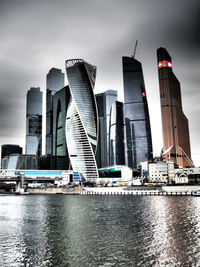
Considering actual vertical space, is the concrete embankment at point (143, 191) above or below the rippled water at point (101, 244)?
below

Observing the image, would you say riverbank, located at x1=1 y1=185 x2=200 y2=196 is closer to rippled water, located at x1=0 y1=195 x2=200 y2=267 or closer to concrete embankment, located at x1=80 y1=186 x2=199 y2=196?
concrete embankment, located at x1=80 y1=186 x2=199 y2=196

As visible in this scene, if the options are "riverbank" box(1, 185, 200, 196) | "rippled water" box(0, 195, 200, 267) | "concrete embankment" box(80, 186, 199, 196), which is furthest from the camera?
"concrete embankment" box(80, 186, 199, 196)

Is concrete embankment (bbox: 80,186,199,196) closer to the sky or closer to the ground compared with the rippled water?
closer to the ground

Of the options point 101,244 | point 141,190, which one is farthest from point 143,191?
point 101,244

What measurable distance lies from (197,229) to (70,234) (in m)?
19.6

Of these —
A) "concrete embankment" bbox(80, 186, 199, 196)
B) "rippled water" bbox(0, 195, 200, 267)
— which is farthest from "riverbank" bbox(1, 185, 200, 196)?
"rippled water" bbox(0, 195, 200, 267)

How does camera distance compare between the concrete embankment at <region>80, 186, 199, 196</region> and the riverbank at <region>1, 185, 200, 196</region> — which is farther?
the concrete embankment at <region>80, 186, 199, 196</region>

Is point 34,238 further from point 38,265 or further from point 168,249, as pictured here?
point 168,249

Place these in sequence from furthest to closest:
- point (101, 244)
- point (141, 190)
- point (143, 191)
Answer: point (141, 190), point (143, 191), point (101, 244)

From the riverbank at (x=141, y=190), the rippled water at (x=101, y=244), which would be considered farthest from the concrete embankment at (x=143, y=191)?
the rippled water at (x=101, y=244)

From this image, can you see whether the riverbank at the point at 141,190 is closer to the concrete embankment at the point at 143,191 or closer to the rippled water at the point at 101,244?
the concrete embankment at the point at 143,191

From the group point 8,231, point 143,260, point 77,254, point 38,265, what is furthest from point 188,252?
point 8,231

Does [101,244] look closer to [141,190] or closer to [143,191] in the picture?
[143,191]

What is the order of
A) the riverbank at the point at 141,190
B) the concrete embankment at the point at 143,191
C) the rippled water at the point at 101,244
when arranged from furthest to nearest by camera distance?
the concrete embankment at the point at 143,191, the riverbank at the point at 141,190, the rippled water at the point at 101,244
